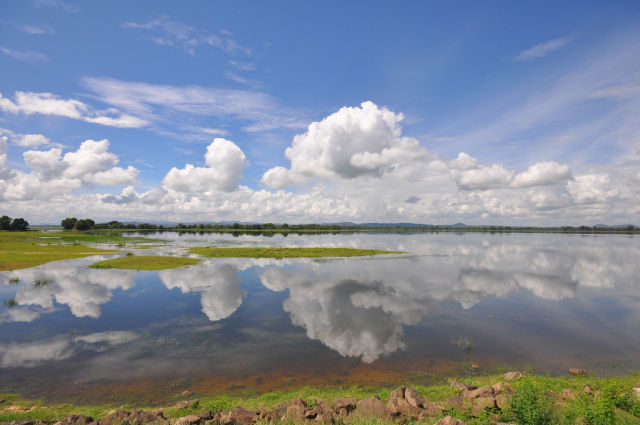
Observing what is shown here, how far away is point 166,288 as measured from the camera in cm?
3709

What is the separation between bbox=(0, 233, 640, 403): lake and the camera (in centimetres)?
1647

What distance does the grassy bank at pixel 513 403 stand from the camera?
10.5 meters

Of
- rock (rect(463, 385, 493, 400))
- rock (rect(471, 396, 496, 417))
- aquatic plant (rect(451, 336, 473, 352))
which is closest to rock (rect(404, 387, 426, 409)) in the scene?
rock (rect(471, 396, 496, 417))

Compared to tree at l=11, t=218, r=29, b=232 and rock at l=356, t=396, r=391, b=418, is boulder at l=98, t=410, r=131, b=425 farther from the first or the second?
tree at l=11, t=218, r=29, b=232

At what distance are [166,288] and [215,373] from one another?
24447 millimetres

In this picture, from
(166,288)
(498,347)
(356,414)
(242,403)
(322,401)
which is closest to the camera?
(356,414)

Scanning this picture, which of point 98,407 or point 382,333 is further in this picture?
point 382,333

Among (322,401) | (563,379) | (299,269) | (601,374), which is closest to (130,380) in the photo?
(322,401)

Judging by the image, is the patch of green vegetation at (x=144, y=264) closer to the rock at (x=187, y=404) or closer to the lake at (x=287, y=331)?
the lake at (x=287, y=331)

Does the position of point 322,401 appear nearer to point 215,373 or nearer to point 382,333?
point 215,373

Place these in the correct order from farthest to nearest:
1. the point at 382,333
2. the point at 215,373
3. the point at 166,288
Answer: the point at 166,288
the point at 382,333
the point at 215,373

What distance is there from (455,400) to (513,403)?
2.35 metres

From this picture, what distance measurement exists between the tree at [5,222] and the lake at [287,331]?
161 m

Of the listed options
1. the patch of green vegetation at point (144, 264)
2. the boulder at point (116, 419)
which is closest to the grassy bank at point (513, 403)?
the boulder at point (116, 419)
